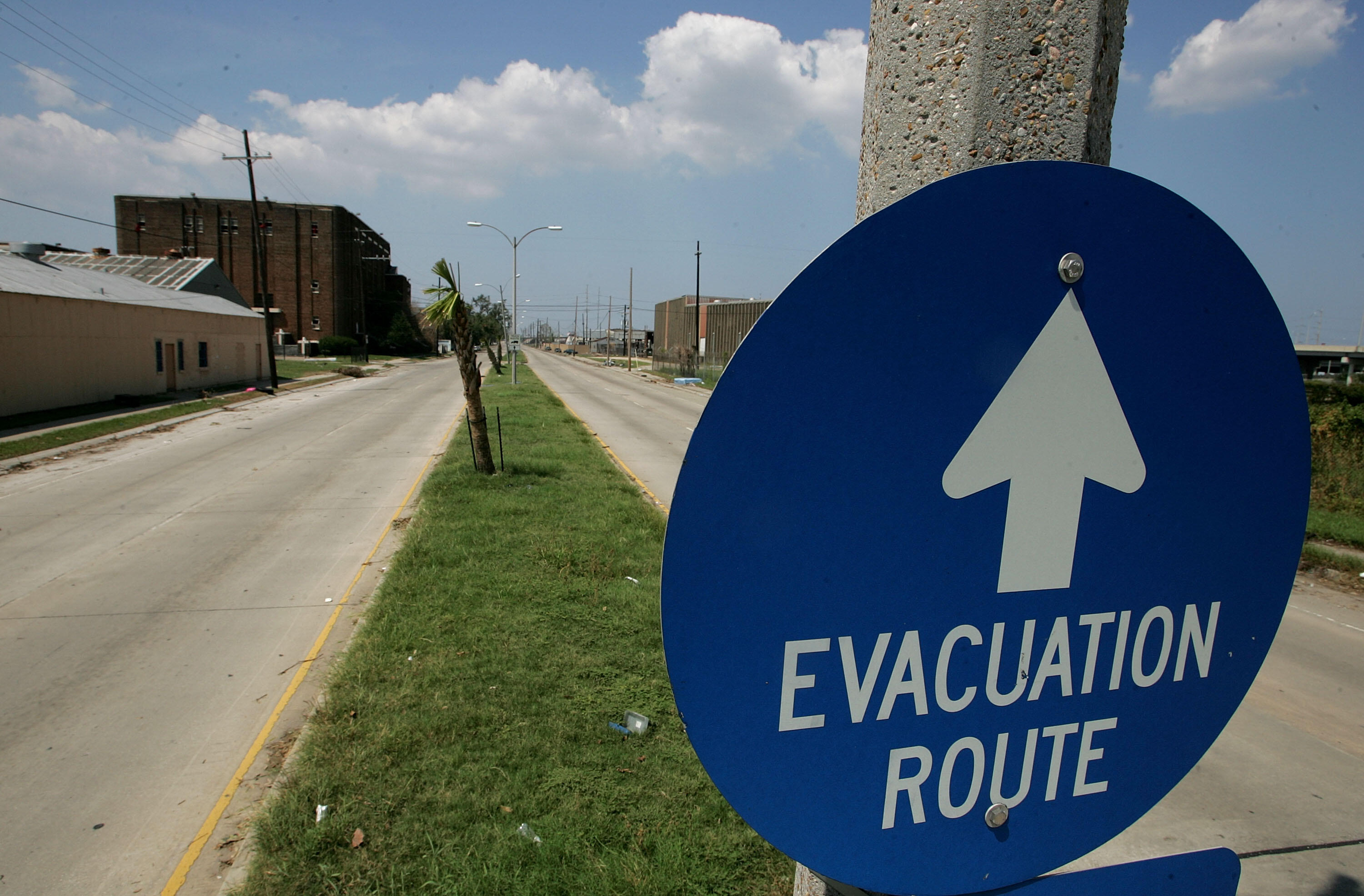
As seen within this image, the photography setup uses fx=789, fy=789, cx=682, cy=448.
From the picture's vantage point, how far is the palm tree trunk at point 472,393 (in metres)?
11.8

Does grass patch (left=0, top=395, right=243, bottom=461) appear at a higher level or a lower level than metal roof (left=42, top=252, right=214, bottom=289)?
lower

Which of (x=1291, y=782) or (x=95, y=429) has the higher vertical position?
(x=1291, y=782)

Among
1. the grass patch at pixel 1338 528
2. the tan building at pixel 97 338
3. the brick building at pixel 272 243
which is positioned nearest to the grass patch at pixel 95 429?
the tan building at pixel 97 338

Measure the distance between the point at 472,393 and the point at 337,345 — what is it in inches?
2379

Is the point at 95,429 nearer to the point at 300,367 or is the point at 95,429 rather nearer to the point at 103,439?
the point at 103,439

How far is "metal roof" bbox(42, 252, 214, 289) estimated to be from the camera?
4053 centimetres

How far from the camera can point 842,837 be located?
1.09 metres

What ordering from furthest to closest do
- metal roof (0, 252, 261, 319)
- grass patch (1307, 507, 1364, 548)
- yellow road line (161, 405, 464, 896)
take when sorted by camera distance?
metal roof (0, 252, 261, 319)
grass patch (1307, 507, 1364, 548)
yellow road line (161, 405, 464, 896)

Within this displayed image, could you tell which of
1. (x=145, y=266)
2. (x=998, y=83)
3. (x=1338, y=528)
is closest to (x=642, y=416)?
(x=1338, y=528)

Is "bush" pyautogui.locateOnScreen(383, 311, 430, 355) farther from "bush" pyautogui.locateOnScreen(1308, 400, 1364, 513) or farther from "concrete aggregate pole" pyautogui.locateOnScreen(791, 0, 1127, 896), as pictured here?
"concrete aggregate pole" pyautogui.locateOnScreen(791, 0, 1127, 896)

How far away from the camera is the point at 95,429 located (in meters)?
19.5

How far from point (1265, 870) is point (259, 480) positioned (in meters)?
13.9

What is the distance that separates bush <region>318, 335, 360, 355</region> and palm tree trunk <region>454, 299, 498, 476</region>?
59734mm

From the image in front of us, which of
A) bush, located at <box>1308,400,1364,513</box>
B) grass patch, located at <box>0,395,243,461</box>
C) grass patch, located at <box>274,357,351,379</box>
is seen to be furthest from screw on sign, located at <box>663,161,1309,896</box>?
grass patch, located at <box>274,357,351,379</box>
